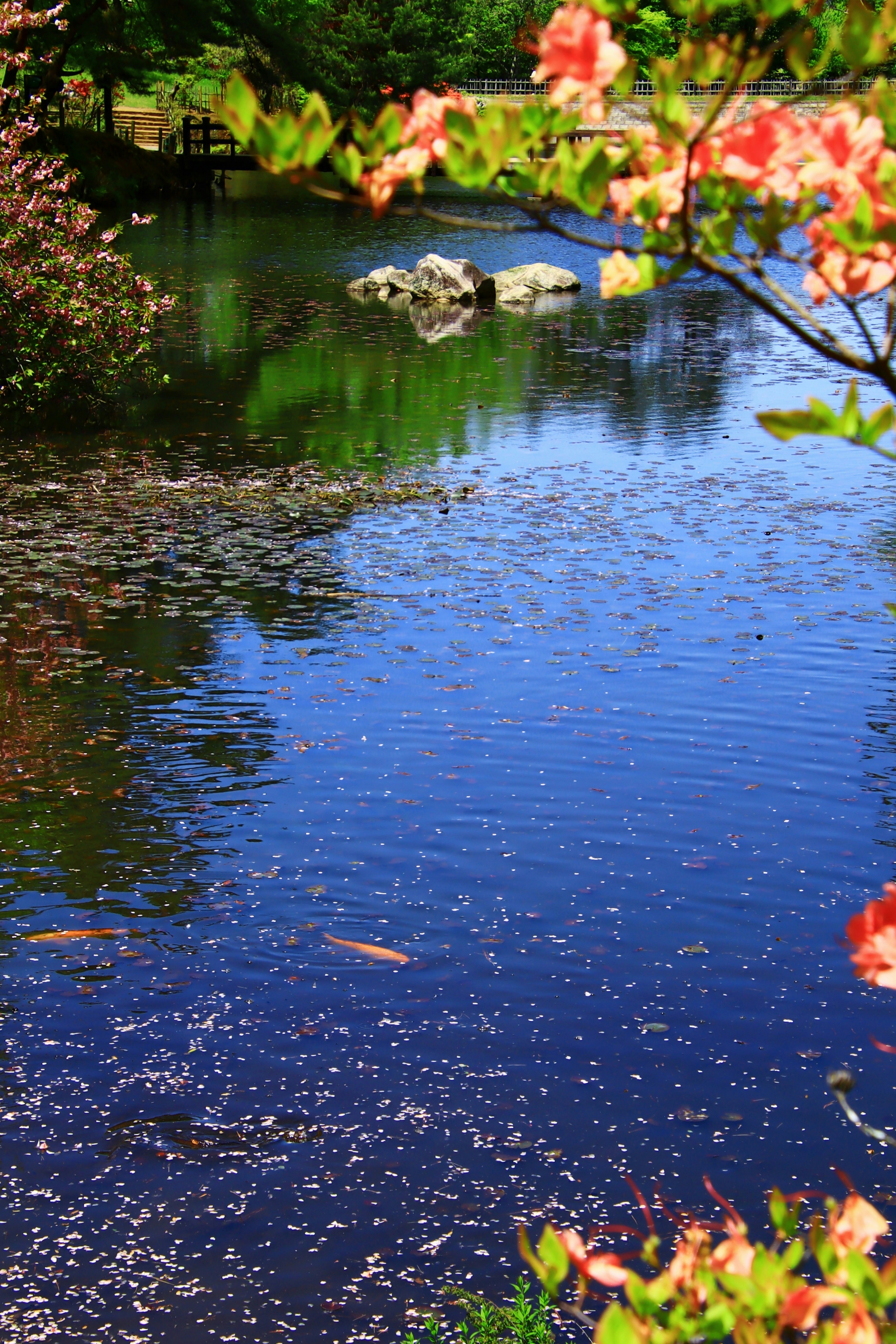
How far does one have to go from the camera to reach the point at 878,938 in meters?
1.86

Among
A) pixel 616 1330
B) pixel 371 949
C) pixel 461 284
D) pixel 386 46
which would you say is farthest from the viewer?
pixel 386 46

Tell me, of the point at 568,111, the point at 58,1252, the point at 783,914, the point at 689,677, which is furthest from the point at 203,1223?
the point at 689,677

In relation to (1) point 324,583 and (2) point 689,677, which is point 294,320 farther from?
(2) point 689,677

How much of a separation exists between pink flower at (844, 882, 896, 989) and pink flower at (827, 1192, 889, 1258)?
0.28 m

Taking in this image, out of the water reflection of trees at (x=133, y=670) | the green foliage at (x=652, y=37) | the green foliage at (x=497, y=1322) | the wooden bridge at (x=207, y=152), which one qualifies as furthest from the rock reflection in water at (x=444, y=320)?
the green foliage at (x=652, y=37)

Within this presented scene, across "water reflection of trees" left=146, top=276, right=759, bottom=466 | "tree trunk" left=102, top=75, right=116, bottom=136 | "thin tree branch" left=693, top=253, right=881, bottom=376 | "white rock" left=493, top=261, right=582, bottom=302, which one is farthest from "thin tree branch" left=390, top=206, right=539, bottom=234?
"tree trunk" left=102, top=75, right=116, bottom=136

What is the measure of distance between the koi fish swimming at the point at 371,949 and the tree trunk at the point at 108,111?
4819 cm

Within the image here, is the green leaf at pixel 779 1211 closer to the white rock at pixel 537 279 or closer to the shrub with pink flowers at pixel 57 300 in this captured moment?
the shrub with pink flowers at pixel 57 300

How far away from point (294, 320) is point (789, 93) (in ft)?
260

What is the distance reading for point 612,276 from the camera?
207 centimetres

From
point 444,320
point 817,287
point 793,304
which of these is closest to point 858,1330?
point 793,304

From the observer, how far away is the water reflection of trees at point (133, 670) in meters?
6.50

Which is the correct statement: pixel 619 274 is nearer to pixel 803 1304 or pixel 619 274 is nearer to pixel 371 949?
pixel 803 1304

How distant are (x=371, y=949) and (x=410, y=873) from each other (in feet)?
2.18
